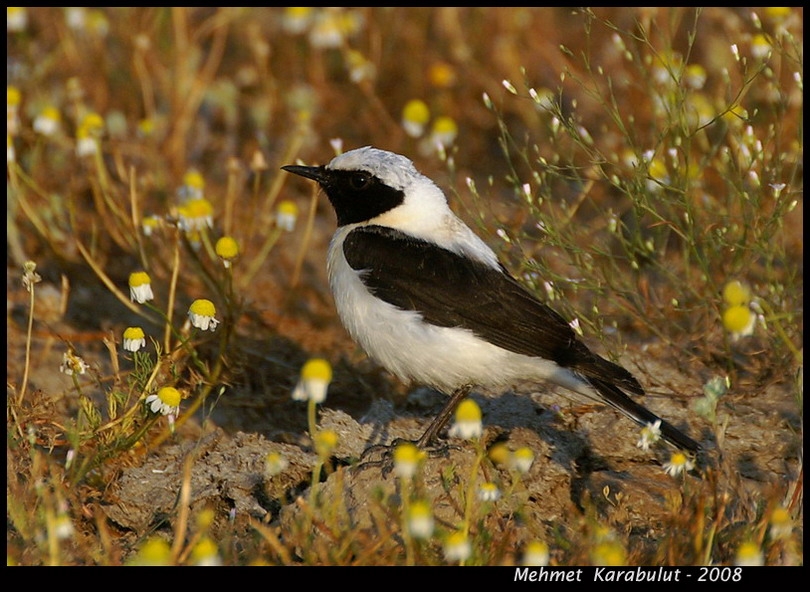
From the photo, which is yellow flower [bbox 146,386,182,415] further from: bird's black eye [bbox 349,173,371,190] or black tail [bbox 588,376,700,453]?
black tail [bbox 588,376,700,453]

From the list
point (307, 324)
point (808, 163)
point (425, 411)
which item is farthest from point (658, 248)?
point (307, 324)

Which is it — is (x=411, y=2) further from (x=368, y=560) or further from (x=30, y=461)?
(x=368, y=560)

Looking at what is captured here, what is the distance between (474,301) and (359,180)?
881mm

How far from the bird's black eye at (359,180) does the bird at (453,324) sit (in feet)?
0.83

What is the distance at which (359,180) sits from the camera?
199 inches

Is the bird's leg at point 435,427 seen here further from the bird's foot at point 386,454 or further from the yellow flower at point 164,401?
the yellow flower at point 164,401

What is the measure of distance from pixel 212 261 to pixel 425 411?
61.1 inches

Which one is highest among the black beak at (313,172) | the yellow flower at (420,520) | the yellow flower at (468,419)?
the black beak at (313,172)

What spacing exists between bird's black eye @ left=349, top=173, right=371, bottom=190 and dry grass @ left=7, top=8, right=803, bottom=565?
594 mm

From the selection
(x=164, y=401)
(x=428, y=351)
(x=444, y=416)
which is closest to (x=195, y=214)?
(x=164, y=401)

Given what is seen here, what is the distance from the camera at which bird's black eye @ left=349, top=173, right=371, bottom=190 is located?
5.03 meters

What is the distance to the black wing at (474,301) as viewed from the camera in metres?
4.54

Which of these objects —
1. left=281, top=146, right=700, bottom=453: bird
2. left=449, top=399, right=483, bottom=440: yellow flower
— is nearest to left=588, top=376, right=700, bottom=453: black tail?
left=281, top=146, right=700, bottom=453: bird

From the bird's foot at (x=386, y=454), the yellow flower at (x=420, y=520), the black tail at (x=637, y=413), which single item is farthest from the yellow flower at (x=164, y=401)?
the black tail at (x=637, y=413)
